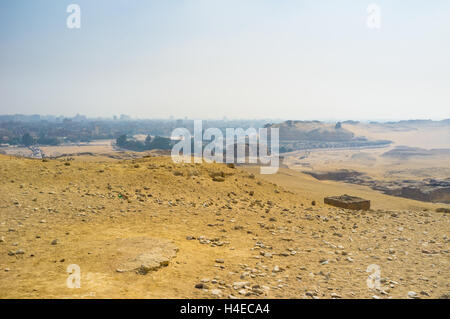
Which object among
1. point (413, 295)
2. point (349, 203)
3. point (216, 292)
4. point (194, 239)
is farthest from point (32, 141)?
point (413, 295)

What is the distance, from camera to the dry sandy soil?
14.9 feet

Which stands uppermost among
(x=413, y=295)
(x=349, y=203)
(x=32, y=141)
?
(x=32, y=141)

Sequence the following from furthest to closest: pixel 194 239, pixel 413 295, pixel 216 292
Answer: pixel 194 239
pixel 413 295
pixel 216 292

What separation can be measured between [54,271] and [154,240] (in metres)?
1.82

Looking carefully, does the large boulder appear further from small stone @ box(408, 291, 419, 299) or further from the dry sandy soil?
small stone @ box(408, 291, 419, 299)

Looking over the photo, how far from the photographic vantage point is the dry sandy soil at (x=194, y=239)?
4.54 meters

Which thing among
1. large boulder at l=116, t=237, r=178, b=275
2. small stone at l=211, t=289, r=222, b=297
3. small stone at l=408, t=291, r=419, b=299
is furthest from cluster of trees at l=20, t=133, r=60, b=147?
small stone at l=408, t=291, r=419, b=299

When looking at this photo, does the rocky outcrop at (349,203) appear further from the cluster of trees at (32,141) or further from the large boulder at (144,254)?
the cluster of trees at (32,141)

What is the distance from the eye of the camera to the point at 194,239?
672 centimetres

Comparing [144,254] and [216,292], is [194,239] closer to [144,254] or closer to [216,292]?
[144,254]

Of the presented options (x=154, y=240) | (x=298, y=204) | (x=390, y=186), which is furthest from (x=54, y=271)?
(x=390, y=186)
